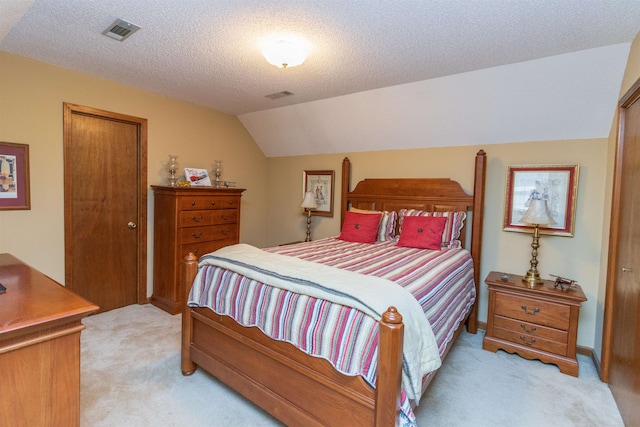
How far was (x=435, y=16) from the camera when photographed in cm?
196

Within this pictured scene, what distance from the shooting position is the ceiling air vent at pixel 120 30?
215 centimetres

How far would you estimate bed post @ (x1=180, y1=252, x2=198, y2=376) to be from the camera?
2342 mm

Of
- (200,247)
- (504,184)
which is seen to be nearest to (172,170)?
(200,247)

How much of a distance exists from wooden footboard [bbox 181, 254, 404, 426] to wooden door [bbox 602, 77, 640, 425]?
153cm

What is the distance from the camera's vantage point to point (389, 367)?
137 cm

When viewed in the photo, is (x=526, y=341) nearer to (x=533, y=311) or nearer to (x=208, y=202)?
(x=533, y=311)

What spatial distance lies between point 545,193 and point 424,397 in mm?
2093

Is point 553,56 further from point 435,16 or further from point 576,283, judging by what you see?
point 576,283

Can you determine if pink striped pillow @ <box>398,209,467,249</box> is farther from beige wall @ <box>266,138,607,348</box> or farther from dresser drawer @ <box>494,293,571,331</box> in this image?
dresser drawer @ <box>494,293,571,331</box>

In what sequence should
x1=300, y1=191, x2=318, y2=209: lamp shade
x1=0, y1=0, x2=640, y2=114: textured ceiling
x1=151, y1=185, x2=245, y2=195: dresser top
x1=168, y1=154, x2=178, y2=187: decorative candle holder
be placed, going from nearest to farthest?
x1=0, y1=0, x2=640, y2=114: textured ceiling
x1=151, y1=185, x2=245, y2=195: dresser top
x1=168, y1=154, x2=178, y2=187: decorative candle holder
x1=300, y1=191, x2=318, y2=209: lamp shade

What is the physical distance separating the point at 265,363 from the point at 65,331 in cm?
104

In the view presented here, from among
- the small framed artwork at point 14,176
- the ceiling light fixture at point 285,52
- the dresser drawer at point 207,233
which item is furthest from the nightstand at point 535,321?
the small framed artwork at point 14,176

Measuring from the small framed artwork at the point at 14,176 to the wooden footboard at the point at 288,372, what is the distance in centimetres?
180

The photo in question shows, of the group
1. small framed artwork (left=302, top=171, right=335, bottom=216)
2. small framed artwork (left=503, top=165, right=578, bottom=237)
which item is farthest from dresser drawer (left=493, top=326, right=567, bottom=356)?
small framed artwork (left=302, top=171, right=335, bottom=216)
